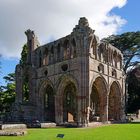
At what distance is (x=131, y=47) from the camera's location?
54.4 meters

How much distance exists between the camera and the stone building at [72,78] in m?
34.2

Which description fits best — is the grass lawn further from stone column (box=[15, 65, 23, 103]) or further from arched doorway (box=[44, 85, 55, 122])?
stone column (box=[15, 65, 23, 103])

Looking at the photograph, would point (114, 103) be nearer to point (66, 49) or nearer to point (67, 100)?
point (67, 100)

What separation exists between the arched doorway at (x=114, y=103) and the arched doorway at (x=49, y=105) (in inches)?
274

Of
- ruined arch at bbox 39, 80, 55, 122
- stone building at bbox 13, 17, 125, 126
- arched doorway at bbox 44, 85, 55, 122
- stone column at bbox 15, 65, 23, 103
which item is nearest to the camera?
stone building at bbox 13, 17, 125, 126

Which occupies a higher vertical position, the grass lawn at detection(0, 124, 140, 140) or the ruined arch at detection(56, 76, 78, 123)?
the ruined arch at detection(56, 76, 78, 123)

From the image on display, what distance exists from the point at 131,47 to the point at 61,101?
21.4m

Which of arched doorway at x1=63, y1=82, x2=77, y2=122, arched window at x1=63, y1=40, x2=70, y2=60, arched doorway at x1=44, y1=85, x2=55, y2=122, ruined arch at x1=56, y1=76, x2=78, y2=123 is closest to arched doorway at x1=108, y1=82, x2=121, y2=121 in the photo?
arched doorway at x1=63, y1=82, x2=77, y2=122

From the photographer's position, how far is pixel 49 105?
42312 millimetres

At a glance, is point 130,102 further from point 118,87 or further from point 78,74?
point 78,74

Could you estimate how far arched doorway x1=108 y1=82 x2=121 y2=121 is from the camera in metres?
42.1

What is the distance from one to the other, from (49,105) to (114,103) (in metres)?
8.00

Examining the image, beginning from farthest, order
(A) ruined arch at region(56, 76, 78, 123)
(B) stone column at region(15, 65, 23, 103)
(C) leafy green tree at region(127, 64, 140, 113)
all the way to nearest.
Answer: (C) leafy green tree at region(127, 64, 140, 113) < (B) stone column at region(15, 65, 23, 103) < (A) ruined arch at region(56, 76, 78, 123)

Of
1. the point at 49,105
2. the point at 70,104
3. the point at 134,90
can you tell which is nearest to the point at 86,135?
the point at 49,105
